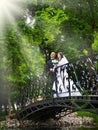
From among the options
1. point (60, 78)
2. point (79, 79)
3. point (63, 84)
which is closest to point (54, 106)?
point (60, 78)

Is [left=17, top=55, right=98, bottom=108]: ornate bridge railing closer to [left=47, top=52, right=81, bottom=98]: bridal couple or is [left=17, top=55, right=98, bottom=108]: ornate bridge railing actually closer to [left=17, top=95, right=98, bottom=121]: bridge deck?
[left=47, top=52, right=81, bottom=98]: bridal couple

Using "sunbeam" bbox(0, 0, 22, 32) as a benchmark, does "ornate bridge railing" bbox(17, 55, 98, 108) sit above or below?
below

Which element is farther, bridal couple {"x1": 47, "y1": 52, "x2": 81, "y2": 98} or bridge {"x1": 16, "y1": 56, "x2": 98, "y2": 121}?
bridal couple {"x1": 47, "y1": 52, "x2": 81, "y2": 98}

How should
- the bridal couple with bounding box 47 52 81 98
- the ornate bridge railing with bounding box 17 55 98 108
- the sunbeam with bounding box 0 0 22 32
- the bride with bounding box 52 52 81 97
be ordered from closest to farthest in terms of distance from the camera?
the ornate bridge railing with bounding box 17 55 98 108 → the bride with bounding box 52 52 81 97 → the bridal couple with bounding box 47 52 81 98 → the sunbeam with bounding box 0 0 22 32

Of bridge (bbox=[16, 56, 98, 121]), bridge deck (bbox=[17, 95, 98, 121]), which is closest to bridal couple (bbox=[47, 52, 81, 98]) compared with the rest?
bridge (bbox=[16, 56, 98, 121])

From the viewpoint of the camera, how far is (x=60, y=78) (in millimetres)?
17938

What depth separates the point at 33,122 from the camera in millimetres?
24703

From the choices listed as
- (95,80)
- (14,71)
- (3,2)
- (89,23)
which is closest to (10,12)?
(3,2)

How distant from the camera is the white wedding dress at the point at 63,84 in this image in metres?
16.7

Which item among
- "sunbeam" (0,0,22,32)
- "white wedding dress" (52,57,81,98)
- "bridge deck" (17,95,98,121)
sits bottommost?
"bridge deck" (17,95,98,121)

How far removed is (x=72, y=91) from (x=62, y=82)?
3.41 ft

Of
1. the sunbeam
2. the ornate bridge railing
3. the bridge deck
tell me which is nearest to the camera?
the ornate bridge railing

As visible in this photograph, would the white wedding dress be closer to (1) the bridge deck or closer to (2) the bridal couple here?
(2) the bridal couple

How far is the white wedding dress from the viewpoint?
657 inches
